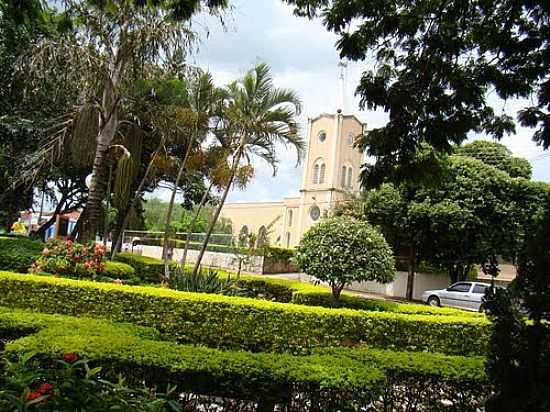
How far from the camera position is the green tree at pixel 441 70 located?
4094 mm

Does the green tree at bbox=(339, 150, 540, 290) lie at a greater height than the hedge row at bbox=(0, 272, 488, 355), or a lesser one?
greater

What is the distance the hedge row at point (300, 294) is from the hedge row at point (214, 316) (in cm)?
197

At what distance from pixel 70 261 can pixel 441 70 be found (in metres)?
7.48

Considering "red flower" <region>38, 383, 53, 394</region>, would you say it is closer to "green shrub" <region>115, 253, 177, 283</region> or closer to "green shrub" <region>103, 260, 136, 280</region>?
"green shrub" <region>103, 260, 136, 280</region>

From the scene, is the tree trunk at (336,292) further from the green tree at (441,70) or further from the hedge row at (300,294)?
the green tree at (441,70)

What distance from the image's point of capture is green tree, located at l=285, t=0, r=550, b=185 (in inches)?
161

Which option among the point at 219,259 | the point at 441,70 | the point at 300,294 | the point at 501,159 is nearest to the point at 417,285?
the point at 501,159

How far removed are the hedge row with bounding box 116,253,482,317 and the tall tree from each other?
318 cm

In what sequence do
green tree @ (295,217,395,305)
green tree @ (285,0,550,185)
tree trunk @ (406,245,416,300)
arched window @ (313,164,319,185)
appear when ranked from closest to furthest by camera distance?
green tree @ (285,0,550,185) → green tree @ (295,217,395,305) → tree trunk @ (406,245,416,300) → arched window @ (313,164,319,185)

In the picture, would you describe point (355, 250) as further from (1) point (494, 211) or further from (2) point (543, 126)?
(1) point (494, 211)

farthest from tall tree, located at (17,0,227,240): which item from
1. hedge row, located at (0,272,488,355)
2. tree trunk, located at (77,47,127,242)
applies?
hedge row, located at (0,272,488,355)

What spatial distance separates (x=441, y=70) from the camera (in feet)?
13.8

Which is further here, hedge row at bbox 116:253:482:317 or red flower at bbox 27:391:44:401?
hedge row at bbox 116:253:482:317

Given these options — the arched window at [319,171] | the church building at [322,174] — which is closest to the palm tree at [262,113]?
the church building at [322,174]
